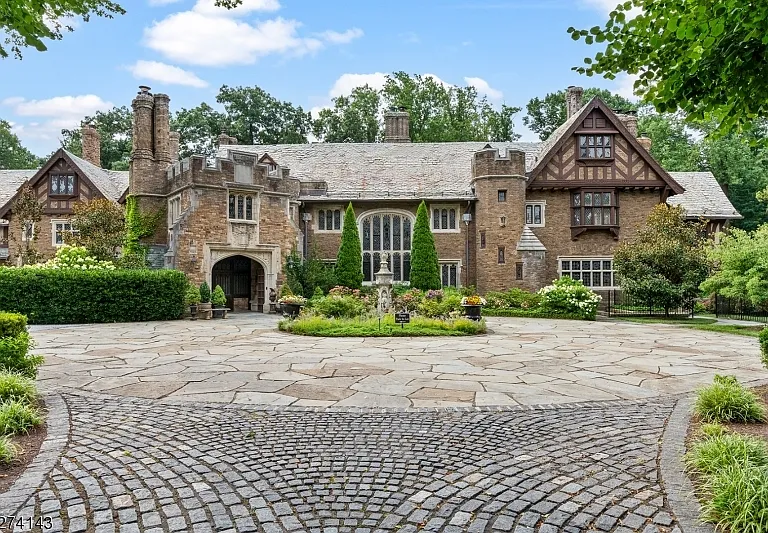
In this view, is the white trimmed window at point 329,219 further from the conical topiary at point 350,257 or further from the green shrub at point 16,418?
the green shrub at point 16,418

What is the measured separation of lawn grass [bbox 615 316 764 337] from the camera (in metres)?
14.8

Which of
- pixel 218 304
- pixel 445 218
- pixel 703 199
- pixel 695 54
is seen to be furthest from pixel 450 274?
pixel 695 54

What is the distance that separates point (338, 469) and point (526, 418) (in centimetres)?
229

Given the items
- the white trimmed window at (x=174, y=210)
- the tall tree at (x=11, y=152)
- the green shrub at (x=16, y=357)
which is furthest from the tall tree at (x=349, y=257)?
the tall tree at (x=11, y=152)

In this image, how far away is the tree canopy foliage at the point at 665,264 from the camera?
63.0 feet

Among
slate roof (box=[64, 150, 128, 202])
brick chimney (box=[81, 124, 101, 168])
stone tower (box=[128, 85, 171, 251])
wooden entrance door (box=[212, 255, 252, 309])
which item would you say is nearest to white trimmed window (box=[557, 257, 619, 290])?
wooden entrance door (box=[212, 255, 252, 309])

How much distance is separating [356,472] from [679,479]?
2.30 metres

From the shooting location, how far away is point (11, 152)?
180 ft

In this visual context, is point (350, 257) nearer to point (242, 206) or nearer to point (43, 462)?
point (242, 206)

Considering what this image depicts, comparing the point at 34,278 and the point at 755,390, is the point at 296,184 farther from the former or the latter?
the point at 755,390

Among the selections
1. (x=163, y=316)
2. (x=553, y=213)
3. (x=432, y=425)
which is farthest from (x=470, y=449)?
(x=553, y=213)

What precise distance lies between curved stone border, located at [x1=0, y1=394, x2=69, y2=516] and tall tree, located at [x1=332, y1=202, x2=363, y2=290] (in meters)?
17.6

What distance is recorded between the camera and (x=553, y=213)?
81.6ft

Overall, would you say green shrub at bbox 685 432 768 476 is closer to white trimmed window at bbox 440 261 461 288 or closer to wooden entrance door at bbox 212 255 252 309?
wooden entrance door at bbox 212 255 252 309
